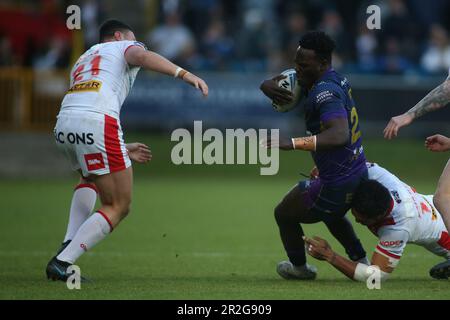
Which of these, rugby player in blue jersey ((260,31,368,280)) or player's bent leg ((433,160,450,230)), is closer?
rugby player in blue jersey ((260,31,368,280))

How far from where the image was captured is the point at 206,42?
75.0 feet

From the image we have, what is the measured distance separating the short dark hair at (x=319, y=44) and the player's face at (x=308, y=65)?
4cm

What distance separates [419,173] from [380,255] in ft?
44.3

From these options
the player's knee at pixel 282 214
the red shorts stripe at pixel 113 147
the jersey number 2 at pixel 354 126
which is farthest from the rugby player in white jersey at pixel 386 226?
the red shorts stripe at pixel 113 147

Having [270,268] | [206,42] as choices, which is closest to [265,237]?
[270,268]

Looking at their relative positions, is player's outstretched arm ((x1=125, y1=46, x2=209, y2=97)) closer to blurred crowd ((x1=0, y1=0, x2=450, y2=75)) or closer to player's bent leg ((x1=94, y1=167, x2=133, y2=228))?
player's bent leg ((x1=94, y1=167, x2=133, y2=228))

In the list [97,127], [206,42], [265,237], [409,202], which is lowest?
[265,237]

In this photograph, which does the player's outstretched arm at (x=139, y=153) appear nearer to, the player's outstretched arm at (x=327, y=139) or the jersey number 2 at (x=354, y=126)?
the player's outstretched arm at (x=327, y=139)

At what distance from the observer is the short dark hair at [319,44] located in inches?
326

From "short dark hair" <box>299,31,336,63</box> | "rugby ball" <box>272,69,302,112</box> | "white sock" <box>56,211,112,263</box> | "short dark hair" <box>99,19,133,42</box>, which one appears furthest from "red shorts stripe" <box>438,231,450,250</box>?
"short dark hair" <box>99,19,133,42</box>

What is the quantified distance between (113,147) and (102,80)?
632 mm

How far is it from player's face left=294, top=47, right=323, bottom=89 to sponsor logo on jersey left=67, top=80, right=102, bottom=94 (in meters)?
1.77

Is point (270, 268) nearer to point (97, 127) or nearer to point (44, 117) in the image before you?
point (97, 127)

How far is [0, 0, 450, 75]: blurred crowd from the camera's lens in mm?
22141
